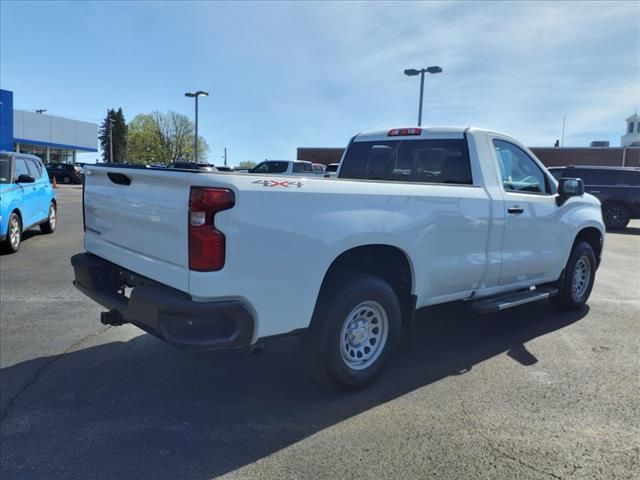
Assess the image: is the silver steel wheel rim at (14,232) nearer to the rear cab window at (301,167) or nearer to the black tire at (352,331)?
the black tire at (352,331)

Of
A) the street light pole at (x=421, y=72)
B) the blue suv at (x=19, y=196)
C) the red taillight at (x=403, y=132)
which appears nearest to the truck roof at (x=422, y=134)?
the red taillight at (x=403, y=132)

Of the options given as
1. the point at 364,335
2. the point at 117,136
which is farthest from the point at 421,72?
the point at 117,136

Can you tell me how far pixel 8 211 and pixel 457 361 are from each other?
8.07 metres

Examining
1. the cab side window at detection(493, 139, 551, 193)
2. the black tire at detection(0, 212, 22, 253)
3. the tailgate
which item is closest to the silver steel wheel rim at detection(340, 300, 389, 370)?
the tailgate

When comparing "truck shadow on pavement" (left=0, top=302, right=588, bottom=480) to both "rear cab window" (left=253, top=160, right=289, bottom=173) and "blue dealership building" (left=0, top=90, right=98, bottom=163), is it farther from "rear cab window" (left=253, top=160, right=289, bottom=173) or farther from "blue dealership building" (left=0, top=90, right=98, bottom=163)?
"blue dealership building" (left=0, top=90, right=98, bottom=163)

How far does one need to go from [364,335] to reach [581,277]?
12.3 feet

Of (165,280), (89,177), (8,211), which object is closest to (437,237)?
(165,280)

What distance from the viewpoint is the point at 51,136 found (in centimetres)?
4934

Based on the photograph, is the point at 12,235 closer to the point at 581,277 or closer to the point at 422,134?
the point at 422,134

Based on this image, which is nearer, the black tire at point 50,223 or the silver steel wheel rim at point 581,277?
the silver steel wheel rim at point 581,277

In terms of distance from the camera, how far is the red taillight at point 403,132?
16.9ft

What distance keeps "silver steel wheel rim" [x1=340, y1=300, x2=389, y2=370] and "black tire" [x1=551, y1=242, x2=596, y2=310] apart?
3000 mm

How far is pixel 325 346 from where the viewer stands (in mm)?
3504

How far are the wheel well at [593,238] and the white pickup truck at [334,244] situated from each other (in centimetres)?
76
